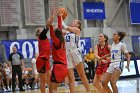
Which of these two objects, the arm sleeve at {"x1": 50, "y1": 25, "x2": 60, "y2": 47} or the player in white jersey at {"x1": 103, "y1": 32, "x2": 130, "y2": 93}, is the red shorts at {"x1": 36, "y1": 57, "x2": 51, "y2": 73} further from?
the arm sleeve at {"x1": 50, "y1": 25, "x2": 60, "y2": 47}

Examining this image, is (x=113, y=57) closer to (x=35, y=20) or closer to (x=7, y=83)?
(x=7, y=83)

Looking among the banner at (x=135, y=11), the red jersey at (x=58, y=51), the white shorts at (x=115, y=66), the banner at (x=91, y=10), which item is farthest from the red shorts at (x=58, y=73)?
the banner at (x=135, y=11)

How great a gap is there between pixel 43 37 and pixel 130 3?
20.9m

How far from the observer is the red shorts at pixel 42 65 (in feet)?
30.3

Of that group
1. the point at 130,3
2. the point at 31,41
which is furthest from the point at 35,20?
the point at 130,3

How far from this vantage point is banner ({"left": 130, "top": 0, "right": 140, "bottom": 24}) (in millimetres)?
28453

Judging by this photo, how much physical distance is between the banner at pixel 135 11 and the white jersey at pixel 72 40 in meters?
19.5

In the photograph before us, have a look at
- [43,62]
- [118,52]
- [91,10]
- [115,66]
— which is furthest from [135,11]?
[43,62]

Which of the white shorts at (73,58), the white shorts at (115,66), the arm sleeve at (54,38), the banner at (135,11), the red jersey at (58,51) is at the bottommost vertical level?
the white shorts at (115,66)

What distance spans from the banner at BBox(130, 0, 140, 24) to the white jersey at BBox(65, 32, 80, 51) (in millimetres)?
19454

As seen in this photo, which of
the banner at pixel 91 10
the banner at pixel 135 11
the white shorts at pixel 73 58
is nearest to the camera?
the white shorts at pixel 73 58

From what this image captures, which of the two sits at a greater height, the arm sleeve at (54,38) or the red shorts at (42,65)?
the arm sleeve at (54,38)

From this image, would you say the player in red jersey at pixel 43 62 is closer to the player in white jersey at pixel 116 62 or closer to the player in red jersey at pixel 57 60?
the player in white jersey at pixel 116 62

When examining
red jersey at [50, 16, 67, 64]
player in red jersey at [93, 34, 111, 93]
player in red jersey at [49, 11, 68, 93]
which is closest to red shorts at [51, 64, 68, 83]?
player in red jersey at [49, 11, 68, 93]
